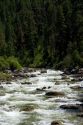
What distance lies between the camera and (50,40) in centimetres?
17088

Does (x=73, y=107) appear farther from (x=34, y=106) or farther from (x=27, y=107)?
(x=27, y=107)

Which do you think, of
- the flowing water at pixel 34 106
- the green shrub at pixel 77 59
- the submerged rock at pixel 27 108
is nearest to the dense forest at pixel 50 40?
the green shrub at pixel 77 59

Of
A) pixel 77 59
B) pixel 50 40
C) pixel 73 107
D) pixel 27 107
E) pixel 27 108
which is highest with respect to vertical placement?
pixel 27 108

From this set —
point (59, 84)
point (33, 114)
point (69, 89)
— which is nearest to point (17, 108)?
point (33, 114)

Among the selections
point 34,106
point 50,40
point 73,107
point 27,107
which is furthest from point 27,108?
point 50,40

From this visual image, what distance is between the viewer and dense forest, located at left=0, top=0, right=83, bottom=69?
140 m

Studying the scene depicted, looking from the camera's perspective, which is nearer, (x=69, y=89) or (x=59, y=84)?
(x=69, y=89)

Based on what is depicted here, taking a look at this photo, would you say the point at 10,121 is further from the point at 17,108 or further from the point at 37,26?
the point at 37,26

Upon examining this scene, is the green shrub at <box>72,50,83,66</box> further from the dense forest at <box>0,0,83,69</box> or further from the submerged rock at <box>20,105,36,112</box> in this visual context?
the submerged rock at <box>20,105,36,112</box>

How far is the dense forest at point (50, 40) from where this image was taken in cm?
14012

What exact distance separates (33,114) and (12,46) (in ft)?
444

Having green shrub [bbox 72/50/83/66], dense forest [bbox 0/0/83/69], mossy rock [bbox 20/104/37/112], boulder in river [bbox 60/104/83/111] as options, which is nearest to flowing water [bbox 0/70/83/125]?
mossy rock [bbox 20/104/37/112]

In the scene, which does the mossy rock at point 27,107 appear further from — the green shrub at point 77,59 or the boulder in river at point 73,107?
the green shrub at point 77,59

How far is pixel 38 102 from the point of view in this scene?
5494cm
